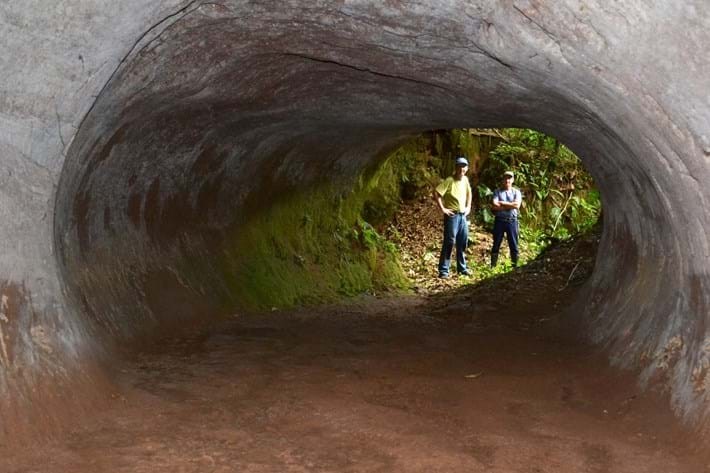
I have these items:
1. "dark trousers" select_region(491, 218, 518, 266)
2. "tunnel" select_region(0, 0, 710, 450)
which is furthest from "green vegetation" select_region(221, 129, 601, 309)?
"tunnel" select_region(0, 0, 710, 450)

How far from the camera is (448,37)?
4.43 metres

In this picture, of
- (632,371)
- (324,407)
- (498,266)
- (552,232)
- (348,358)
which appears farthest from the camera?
(552,232)

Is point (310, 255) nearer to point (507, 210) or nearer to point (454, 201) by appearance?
point (454, 201)

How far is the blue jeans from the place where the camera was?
1367 cm

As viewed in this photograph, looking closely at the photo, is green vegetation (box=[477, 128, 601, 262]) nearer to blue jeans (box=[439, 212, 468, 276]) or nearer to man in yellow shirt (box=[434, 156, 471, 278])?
blue jeans (box=[439, 212, 468, 276])

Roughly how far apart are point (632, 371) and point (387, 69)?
107 inches

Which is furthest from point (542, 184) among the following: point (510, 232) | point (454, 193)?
point (454, 193)

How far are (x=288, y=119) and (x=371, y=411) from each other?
3.76 m

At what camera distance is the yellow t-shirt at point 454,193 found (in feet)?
44.5

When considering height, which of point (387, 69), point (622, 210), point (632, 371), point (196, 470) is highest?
point (387, 69)

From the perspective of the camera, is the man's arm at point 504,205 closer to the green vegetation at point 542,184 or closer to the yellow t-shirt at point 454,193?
the yellow t-shirt at point 454,193

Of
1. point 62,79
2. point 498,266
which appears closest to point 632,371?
point 62,79

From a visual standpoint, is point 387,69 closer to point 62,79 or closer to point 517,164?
point 62,79

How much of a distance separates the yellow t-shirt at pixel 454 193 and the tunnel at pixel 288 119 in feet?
19.4
